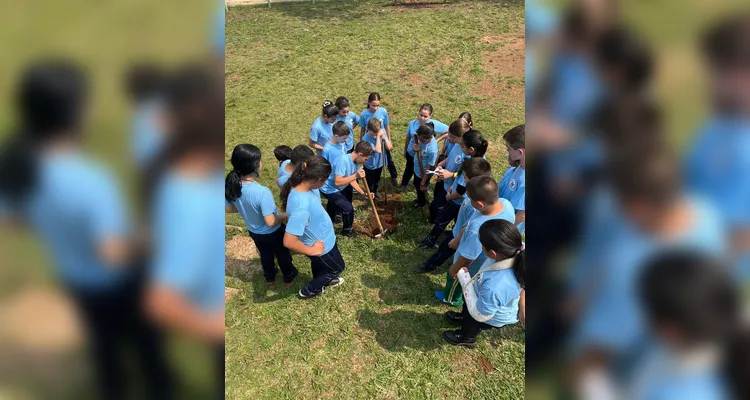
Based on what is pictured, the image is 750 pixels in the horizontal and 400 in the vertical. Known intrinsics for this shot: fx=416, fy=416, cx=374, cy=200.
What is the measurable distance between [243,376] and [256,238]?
1539 mm

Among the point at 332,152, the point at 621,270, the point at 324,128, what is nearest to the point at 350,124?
the point at 324,128

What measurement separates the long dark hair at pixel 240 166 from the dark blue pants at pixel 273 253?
721 mm

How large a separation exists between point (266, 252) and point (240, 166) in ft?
4.63

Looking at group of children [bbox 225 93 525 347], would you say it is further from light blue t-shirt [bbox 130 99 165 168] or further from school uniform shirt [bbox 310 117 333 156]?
light blue t-shirt [bbox 130 99 165 168]

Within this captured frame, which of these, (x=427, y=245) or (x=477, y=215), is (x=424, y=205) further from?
(x=477, y=215)

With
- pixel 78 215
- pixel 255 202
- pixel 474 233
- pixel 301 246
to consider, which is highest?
pixel 78 215

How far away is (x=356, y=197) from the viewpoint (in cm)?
766

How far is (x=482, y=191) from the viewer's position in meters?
3.81

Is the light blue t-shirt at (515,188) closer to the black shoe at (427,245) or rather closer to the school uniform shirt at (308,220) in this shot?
the black shoe at (427,245)

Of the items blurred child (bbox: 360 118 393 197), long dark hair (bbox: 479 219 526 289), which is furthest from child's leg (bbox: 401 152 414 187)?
long dark hair (bbox: 479 219 526 289)

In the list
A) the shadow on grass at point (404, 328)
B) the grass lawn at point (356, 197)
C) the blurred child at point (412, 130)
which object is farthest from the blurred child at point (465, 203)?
the blurred child at point (412, 130)

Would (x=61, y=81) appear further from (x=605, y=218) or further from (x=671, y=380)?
(x=671, y=380)

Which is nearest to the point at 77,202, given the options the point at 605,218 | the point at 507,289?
the point at 605,218

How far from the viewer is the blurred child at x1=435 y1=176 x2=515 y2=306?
3811 mm
